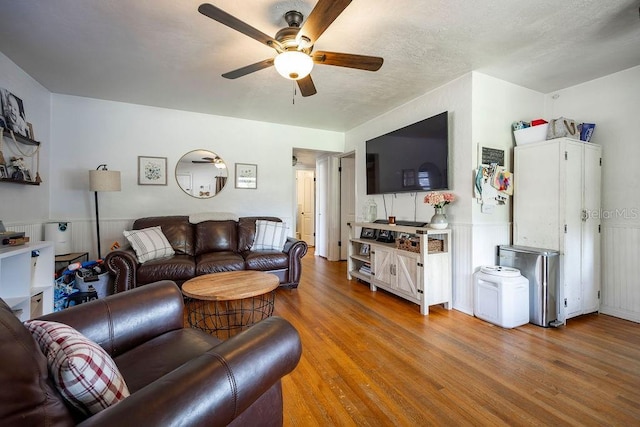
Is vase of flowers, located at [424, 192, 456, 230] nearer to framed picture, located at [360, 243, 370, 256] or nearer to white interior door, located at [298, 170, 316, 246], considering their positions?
framed picture, located at [360, 243, 370, 256]

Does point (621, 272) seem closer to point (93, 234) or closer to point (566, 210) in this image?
point (566, 210)

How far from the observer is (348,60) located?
2.00 m

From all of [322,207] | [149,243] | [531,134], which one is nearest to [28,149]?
[149,243]

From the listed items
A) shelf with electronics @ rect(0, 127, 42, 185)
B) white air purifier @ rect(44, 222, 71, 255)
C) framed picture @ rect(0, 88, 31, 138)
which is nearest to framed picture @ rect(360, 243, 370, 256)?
white air purifier @ rect(44, 222, 71, 255)

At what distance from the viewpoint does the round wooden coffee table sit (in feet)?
6.69

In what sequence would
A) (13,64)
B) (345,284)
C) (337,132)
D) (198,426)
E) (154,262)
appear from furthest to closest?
1. (337,132)
2. (345,284)
3. (154,262)
4. (13,64)
5. (198,426)

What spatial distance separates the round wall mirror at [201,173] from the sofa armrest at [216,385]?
3.54 m

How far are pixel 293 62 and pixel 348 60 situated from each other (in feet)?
1.40

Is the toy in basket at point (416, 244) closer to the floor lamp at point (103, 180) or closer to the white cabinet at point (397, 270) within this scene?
the white cabinet at point (397, 270)

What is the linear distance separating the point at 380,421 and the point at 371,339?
0.86 metres

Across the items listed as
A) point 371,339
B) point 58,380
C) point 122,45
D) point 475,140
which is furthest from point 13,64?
point 475,140

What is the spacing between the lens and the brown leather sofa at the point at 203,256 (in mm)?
2803

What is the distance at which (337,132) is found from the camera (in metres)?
5.02

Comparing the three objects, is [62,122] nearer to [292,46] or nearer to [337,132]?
[292,46]
